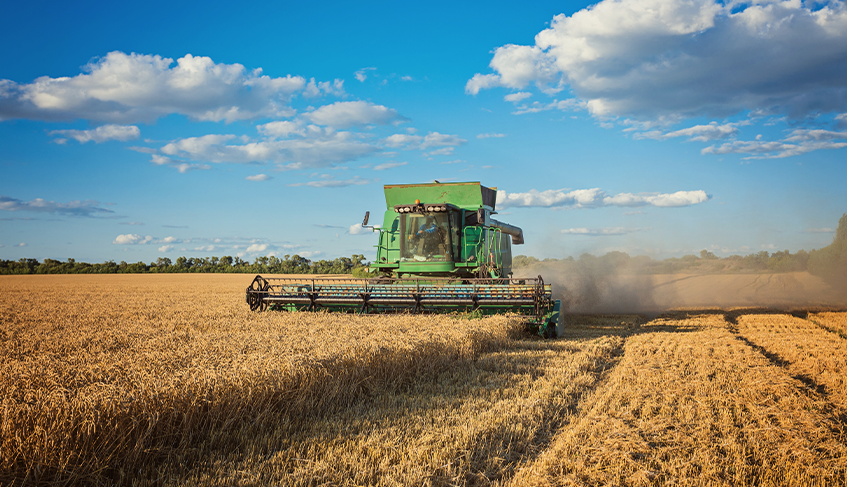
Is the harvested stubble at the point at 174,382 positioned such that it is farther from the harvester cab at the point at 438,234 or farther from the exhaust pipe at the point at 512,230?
the exhaust pipe at the point at 512,230

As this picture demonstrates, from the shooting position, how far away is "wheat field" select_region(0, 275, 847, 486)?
303 cm

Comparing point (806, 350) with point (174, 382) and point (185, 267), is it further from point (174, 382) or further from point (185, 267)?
point (185, 267)

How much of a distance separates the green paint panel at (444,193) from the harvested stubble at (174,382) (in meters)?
4.28

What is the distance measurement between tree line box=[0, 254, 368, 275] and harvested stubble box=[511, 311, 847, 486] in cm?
3491

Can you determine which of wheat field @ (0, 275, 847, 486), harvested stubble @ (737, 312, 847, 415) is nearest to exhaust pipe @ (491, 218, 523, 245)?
wheat field @ (0, 275, 847, 486)

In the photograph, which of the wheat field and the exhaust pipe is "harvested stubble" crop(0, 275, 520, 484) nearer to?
the wheat field

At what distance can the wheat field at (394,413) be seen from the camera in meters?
3.03

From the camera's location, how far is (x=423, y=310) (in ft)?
31.3

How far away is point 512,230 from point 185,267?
45412 millimetres

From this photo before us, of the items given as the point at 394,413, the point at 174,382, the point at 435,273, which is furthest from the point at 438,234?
the point at 174,382

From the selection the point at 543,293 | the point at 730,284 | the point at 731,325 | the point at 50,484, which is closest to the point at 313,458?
the point at 50,484

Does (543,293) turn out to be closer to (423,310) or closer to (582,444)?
(423,310)

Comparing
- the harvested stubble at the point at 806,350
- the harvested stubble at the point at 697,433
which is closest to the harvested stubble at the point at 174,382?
the harvested stubble at the point at 697,433

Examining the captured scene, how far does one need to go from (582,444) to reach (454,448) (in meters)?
1.00
